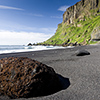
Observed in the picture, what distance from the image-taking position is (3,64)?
2926 mm

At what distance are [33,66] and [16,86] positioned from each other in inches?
28.0

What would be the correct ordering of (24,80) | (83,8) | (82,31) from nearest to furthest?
(24,80) → (82,31) → (83,8)

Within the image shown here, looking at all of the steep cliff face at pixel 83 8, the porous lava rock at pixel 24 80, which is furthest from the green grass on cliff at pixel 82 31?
the porous lava rock at pixel 24 80

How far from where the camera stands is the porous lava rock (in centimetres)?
257

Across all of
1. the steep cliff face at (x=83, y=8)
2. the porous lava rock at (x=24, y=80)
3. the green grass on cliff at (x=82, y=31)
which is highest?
the steep cliff face at (x=83, y=8)

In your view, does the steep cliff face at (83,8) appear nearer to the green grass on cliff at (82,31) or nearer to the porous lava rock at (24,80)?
the green grass on cliff at (82,31)

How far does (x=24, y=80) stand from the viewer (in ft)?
8.53

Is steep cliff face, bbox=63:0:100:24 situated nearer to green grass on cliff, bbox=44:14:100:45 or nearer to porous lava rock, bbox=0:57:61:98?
green grass on cliff, bbox=44:14:100:45

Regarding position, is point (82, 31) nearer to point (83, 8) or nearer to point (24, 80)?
point (83, 8)

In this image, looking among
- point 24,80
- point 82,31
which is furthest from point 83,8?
point 24,80

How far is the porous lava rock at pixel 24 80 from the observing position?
257 centimetres

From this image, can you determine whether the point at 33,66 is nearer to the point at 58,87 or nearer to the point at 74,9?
the point at 58,87

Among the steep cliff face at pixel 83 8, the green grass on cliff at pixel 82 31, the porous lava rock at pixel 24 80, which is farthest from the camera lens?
the steep cliff face at pixel 83 8

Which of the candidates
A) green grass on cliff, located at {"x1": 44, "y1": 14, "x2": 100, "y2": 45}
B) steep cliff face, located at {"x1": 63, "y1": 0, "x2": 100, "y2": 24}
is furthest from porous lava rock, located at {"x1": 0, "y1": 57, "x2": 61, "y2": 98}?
steep cliff face, located at {"x1": 63, "y1": 0, "x2": 100, "y2": 24}
